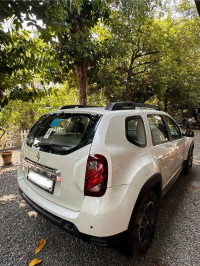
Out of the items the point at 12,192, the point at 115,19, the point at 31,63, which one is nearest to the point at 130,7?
the point at 115,19

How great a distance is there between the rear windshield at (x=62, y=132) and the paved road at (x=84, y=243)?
3.83 ft

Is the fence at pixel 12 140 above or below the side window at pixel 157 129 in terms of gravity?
below

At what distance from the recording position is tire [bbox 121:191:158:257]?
1561mm

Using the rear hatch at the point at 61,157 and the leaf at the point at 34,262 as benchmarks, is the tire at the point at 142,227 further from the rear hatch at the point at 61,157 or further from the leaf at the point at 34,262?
the leaf at the point at 34,262

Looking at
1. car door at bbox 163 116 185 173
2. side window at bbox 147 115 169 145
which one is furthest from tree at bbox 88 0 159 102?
side window at bbox 147 115 169 145

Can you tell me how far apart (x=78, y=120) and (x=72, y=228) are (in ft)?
3.53

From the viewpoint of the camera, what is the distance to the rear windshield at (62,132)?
1.55 metres

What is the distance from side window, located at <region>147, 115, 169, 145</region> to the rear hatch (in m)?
0.95

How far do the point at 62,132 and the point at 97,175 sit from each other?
82 cm

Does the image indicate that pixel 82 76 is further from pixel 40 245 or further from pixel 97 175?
pixel 40 245

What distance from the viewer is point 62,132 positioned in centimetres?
196

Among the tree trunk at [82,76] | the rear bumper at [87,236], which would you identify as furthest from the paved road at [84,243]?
the tree trunk at [82,76]

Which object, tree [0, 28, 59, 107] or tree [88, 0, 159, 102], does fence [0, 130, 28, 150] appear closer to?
tree [0, 28, 59, 107]

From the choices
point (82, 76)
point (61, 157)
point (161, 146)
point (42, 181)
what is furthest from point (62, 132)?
point (82, 76)
